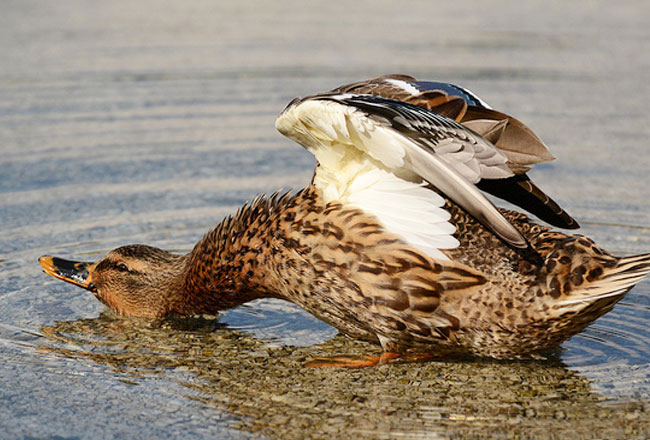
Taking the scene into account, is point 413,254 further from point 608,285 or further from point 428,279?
point 608,285

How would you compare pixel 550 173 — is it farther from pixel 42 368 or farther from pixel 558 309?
pixel 42 368

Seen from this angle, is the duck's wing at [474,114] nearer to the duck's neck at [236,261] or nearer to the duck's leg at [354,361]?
the duck's neck at [236,261]

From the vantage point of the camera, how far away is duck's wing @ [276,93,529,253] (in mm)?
4422

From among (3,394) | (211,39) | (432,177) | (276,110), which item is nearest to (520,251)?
(432,177)

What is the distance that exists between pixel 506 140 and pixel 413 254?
2.35 feet

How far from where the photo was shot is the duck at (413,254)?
4.75 metres

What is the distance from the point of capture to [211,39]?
1262 centimetres

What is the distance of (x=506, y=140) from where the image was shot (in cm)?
495

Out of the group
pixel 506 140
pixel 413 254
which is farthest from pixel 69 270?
pixel 506 140

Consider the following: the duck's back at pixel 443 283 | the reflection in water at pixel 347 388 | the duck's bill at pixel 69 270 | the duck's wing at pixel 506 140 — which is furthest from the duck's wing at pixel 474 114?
the duck's bill at pixel 69 270

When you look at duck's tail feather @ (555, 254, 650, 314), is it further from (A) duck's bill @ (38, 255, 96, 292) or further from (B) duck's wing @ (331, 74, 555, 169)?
(A) duck's bill @ (38, 255, 96, 292)

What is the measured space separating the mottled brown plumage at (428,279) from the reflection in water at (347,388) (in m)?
0.21

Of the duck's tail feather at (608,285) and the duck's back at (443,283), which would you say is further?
the duck's back at (443,283)

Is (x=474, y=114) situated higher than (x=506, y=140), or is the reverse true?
(x=474, y=114)
